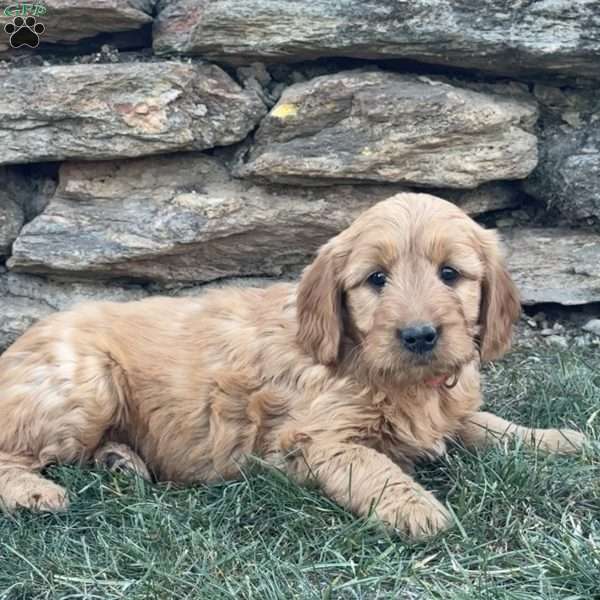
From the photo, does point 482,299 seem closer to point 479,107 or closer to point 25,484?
point 479,107

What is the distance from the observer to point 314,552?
3037 mm

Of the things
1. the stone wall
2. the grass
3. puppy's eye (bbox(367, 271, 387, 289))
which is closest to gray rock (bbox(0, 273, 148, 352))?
the stone wall

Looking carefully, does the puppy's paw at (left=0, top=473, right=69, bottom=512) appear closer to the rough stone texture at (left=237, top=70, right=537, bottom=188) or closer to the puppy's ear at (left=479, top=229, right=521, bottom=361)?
the puppy's ear at (left=479, top=229, right=521, bottom=361)

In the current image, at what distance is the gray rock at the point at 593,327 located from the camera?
5.07 m

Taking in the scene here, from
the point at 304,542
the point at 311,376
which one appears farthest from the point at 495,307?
the point at 304,542

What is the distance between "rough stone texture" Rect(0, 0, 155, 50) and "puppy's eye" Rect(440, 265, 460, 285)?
231 cm

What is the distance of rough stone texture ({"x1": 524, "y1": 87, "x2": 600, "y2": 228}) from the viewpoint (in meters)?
4.89

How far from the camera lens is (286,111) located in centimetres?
478

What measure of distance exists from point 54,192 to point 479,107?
91.0 inches

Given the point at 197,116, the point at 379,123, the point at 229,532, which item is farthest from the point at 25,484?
the point at 379,123

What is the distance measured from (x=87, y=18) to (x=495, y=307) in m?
2.63

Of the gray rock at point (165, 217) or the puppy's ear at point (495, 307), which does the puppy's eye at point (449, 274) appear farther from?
the gray rock at point (165, 217)

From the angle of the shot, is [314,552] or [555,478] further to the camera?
[555,478]

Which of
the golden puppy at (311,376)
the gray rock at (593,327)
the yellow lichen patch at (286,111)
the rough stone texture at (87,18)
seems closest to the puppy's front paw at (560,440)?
the golden puppy at (311,376)
